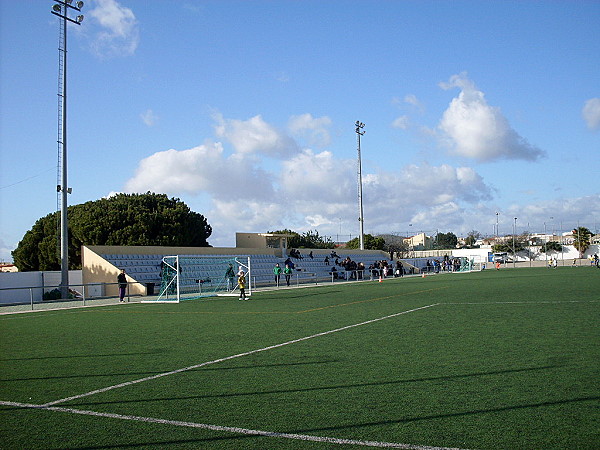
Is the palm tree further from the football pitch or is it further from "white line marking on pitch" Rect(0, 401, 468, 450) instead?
"white line marking on pitch" Rect(0, 401, 468, 450)

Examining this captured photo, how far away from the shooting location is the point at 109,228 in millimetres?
52562

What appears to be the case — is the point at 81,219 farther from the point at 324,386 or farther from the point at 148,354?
the point at 324,386

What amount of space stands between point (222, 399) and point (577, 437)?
3.71 m

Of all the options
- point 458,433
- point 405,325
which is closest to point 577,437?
point 458,433

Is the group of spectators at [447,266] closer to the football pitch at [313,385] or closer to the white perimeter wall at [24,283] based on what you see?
the white perimeter wall at [24,283]

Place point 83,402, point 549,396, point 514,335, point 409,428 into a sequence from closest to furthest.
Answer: point 409,428
point 549,396
point 83,402
point 514,335

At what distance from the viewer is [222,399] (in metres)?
6.61

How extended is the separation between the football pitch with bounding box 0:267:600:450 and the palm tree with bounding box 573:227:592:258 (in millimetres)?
82582


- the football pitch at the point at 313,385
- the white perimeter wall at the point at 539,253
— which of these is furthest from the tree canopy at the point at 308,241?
the football pitch at the point at 313,385

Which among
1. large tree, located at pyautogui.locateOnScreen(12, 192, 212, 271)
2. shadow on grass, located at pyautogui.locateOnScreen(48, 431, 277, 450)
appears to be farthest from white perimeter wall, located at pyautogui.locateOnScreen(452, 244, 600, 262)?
shadow on grass, located at pyautogui.locateOnScreen(48, 431, 277, 450)

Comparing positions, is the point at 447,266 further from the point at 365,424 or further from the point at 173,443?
the point at 173,443

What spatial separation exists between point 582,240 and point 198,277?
8371 cm

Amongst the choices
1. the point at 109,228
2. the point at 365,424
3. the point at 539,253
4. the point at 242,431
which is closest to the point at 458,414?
the point at 365,424

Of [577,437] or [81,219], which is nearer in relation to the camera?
[577,437]
